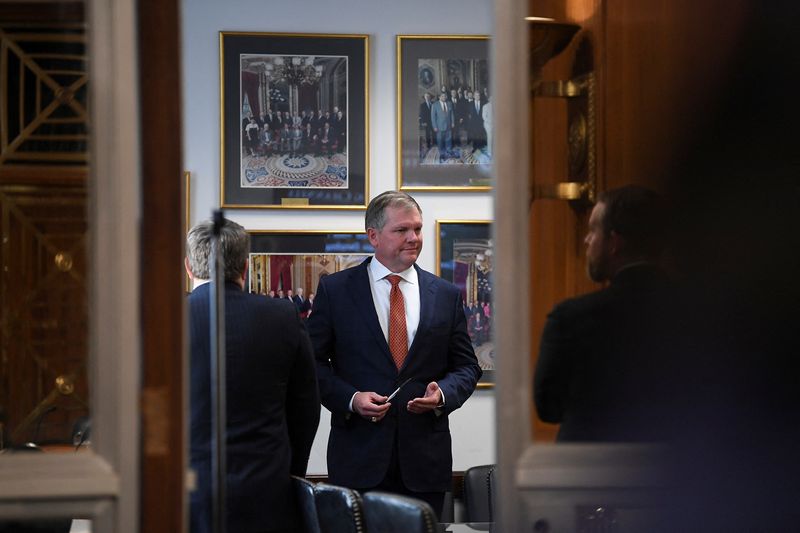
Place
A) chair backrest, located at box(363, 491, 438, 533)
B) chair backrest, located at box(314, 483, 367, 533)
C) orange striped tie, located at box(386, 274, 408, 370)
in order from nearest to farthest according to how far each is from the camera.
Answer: chair backrest, located at box(363, 491, 438, 533) → chair backrest, located at box(314, 483, 367, 533) → orange striped tie, located at box(386, 274, 408, 370)

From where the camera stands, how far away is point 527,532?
7.08 feet

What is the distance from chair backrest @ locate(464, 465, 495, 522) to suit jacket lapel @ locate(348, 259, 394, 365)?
745 millimetres

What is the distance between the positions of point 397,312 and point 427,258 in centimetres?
146

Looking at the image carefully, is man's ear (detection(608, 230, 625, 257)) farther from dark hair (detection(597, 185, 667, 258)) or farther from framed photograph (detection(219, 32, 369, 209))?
framed photograph (detection(219, 32, 369, 209))

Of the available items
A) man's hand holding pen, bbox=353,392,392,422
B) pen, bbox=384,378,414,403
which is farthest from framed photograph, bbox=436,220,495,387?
man's hand holding pen, bbox=353,392,392,422

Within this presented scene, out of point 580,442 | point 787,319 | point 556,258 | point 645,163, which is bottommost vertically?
point 580,442

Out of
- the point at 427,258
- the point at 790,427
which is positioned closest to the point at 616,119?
the point at 790,427

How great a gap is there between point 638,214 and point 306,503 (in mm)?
1713

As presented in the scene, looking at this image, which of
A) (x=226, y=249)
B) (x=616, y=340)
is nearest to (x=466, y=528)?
(x=226, y=249)

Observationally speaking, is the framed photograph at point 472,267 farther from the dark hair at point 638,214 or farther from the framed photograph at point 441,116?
the dark hair at point 638,214

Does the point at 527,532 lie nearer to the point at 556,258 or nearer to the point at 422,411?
the point at 556,258

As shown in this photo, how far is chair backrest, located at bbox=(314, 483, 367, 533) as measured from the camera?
318 cm

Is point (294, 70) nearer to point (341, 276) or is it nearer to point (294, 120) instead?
point (294, 120)

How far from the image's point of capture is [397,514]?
310cm
